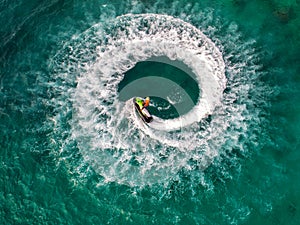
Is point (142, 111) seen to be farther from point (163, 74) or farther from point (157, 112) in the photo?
point (163, 74)

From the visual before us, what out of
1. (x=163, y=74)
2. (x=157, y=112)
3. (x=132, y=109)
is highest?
(x=163, y=74)

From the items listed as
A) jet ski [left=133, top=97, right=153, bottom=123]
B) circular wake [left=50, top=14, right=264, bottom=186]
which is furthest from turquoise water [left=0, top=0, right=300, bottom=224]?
jet ski [left=133, top=97, right=153, bottom=123]

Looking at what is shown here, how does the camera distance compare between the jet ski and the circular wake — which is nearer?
the circular wake

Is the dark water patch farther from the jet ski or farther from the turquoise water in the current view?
the jet ski

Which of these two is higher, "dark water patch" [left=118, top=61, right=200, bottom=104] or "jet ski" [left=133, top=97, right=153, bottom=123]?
"dark water patch" [left=118, top=61, right=200, bottom=104]

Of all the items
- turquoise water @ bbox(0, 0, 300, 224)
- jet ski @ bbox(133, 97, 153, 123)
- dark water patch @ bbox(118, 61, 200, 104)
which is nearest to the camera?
turquoise water @ bbox(0, 0, 300, 224)

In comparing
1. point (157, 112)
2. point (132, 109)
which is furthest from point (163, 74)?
point (132, 109)

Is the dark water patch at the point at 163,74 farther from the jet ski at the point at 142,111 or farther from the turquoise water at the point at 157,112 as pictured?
the jet ski at the point at 142,111
